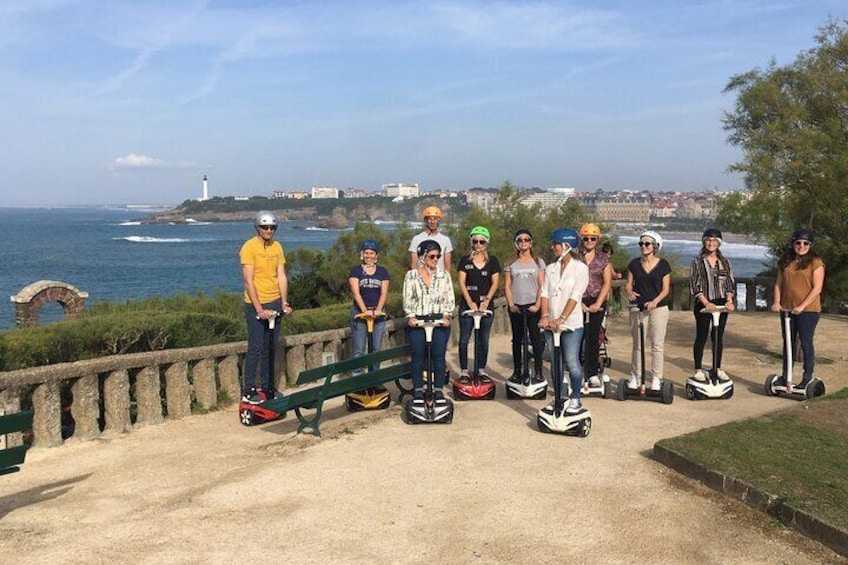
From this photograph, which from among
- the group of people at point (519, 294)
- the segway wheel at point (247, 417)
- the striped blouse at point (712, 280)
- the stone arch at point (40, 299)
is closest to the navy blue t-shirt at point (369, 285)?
the group of people at point (519, 294)

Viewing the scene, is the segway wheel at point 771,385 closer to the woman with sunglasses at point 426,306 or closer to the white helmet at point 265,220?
the woman with sunglasses at point 426,306

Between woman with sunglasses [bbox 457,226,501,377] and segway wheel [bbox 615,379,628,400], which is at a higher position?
woman with sunglasses [bbox 457,226,501,377]

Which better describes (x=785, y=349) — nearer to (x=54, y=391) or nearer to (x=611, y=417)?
(x=611, y=417)

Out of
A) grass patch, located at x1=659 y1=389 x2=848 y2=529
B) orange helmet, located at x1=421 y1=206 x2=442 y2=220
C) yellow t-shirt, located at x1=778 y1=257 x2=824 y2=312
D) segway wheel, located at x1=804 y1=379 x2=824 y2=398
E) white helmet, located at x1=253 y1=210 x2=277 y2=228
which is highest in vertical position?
orange helmet, located at x1=421 y1=206 x2=442 y2=220

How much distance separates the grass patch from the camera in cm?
469

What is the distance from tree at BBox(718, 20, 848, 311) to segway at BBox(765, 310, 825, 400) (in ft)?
10.7

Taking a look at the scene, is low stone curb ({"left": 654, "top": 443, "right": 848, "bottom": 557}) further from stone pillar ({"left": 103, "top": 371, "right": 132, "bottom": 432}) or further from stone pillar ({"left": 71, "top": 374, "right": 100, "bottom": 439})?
stone pillar ({"left": 71, "top": 374, "right": 100, "bottom": 439})

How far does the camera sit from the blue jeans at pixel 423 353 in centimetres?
696

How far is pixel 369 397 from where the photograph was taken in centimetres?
749

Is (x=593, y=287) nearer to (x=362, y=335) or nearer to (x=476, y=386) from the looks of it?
(x=476, y=386)

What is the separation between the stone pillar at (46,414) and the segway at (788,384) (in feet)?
23.7

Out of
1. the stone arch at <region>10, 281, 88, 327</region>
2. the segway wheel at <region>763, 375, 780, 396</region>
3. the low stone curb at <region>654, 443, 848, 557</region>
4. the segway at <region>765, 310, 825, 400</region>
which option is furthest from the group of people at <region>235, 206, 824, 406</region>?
the stone arch at <region>10, 281, 88, 327</region>

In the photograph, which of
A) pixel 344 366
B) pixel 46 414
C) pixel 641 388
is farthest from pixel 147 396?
pixel 641 388

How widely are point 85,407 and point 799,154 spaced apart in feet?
34.6
